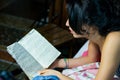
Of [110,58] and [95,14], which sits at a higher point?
[95,14]

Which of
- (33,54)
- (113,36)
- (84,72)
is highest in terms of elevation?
(113,36)

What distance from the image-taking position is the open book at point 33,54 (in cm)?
126

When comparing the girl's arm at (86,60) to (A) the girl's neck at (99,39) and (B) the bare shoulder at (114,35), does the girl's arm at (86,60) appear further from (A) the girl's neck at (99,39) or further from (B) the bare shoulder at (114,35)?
(B) the bare shoulder at (114,35)

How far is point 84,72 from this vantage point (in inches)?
50.6

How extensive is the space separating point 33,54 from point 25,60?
0.17ft

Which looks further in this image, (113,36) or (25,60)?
(25,60)

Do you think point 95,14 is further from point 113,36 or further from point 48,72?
point 48,72

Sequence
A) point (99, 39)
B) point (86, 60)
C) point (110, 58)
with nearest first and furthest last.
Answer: point (110, 58) → point (99, 39) → point (86, 60)

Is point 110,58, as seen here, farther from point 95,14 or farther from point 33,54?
point 33,54

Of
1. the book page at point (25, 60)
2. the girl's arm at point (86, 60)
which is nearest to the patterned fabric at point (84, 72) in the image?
the girl's arm at point (86, 60)

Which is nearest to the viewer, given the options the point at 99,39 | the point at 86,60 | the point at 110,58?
the point at 110,58

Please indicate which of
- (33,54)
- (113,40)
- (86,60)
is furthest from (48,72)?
(113,40)

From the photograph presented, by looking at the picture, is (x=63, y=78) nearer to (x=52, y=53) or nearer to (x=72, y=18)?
(x=52, y=53)

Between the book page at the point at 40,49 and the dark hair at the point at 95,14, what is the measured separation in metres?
0.22
